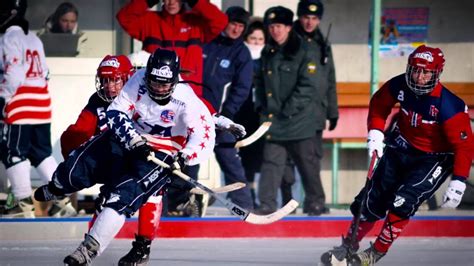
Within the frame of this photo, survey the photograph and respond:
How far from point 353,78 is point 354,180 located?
87 centimetres

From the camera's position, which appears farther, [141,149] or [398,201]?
[398,201]

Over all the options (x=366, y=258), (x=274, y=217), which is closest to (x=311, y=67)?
(x=366, y=258)

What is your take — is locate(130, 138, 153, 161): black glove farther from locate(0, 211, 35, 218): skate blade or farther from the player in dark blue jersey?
locate(0, 211, 35, 218): skate blade

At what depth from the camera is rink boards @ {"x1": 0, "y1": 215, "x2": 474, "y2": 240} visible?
36.0 feet

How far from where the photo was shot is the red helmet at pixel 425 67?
361 inches

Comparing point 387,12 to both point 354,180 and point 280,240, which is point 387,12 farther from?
point 280,240

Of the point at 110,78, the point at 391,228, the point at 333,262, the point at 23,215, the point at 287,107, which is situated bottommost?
the point at 23,215

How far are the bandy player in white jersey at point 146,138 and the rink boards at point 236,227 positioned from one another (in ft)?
6.63

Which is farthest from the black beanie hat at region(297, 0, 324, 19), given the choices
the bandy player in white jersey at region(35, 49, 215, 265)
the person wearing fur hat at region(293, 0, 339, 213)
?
the bandy player in white jersey at region(35, 49, 215, 265)

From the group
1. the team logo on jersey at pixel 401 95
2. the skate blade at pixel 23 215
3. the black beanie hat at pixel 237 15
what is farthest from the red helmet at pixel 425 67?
the skate blade at pixel 23 215

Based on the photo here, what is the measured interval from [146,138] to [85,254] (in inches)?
29.3

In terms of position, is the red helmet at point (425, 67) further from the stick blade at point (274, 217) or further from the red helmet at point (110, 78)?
the red helmet at point (110, 78)

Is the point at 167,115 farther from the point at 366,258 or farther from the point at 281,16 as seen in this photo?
the point at 281,16

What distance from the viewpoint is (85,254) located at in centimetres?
844
